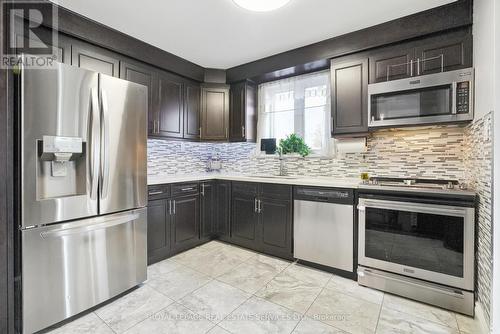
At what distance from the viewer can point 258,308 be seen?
75.1 inches

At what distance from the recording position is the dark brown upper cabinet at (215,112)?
3609 millimetres

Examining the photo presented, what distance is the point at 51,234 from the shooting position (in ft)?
5.37

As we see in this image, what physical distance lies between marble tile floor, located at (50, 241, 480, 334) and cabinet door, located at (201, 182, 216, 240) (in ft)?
2.53

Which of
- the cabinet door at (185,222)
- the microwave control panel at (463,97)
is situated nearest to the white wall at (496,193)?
the microwave control panel at (463,97)

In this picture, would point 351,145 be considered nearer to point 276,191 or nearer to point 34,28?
point 276,191

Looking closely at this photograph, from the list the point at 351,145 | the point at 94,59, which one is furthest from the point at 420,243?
the point at 94,59

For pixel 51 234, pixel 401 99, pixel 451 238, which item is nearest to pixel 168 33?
pixel 51 234

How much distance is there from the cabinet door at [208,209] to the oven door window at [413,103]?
2230mm

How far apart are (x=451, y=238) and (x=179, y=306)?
7.48ft

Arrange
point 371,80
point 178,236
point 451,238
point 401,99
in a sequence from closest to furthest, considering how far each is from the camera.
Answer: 1. point 451,238
2. point 401,99
3. point 371,80
4. point 178,236

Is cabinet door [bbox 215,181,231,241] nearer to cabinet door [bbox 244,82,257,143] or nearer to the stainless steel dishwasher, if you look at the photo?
cabinet door [bbox 244,82,257,143]

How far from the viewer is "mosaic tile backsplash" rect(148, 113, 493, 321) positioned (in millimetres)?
1646

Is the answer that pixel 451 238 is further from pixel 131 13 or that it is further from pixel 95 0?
pixel 95 0

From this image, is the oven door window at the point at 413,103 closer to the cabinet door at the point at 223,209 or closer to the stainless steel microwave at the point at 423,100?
the stainless steel microwave at the point at 423,100
